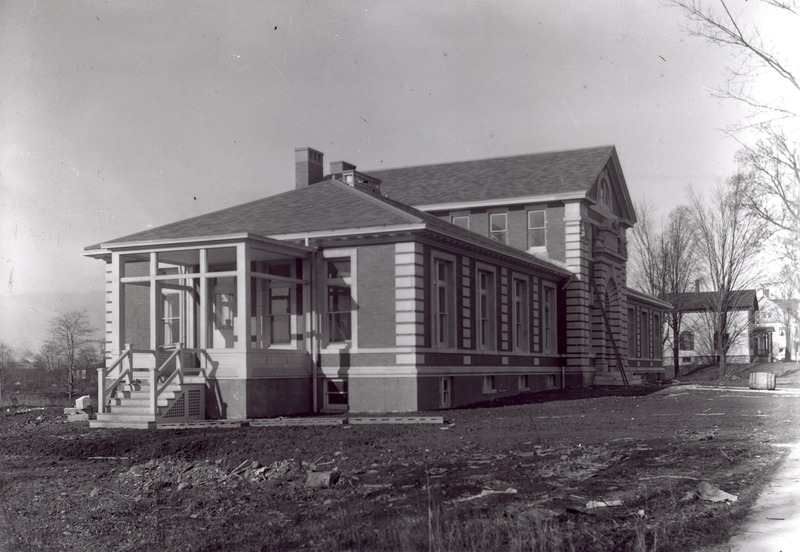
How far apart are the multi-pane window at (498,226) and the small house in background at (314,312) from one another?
10.7 feet

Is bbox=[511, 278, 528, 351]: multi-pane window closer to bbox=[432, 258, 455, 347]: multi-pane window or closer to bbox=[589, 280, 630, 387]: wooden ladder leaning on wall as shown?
bbox=[432, 258, 455, 347]: multi-pane window

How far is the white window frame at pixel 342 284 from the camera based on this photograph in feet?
79.1

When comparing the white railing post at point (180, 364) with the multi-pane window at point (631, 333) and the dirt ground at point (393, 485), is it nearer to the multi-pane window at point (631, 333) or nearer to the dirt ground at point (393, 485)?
the dirt ground at point (393, 485)

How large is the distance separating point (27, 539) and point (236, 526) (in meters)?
2.36

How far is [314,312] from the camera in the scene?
2441 cm

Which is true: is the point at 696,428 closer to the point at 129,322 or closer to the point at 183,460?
the point at 183,460

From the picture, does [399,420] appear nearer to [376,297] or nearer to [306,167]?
[376,297]

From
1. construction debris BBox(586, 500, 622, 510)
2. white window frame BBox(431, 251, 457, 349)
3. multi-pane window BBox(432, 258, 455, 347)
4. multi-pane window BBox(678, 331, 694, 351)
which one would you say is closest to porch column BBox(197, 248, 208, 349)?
white window frame BBox(431, 251, 457, 349)

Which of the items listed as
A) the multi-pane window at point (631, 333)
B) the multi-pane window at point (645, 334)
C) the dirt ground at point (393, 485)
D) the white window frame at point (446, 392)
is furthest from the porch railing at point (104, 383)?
the multi-pane window at point (645, 334)

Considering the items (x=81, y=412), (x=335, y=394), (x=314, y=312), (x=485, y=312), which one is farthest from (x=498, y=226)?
(x=81, y=412)

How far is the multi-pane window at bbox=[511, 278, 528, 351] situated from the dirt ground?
1302 centimetres

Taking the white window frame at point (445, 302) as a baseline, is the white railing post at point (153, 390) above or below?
below

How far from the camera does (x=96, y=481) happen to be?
1287 centimetres

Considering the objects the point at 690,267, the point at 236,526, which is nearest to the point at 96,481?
the point at 236,526
